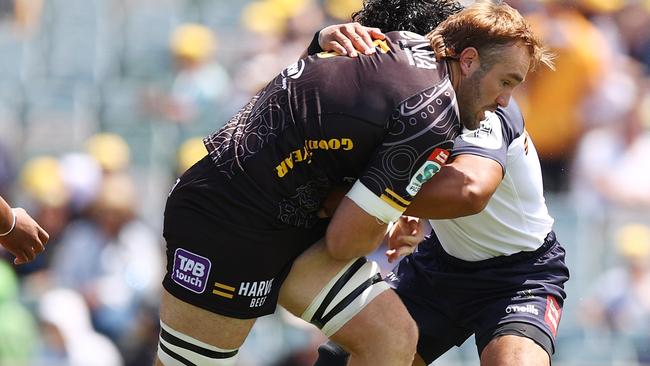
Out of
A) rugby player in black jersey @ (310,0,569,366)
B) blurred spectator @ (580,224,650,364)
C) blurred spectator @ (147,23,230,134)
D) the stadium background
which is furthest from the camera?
blurred spectator @ (147,23,230,134)

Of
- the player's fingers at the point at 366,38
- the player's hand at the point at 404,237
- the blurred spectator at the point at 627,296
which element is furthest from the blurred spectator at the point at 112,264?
the player's fingers at the point at 366,38

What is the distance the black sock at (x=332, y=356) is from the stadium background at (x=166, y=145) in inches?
134

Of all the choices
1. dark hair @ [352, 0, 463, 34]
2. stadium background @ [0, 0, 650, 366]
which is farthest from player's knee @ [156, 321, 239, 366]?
stadium background @ [0, 0, 650, 366]

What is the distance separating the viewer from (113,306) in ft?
30.2

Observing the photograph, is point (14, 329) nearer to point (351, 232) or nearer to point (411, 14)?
point (411, 14)

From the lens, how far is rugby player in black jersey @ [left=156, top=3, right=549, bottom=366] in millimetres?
4629

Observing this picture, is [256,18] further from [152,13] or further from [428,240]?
[428,240]

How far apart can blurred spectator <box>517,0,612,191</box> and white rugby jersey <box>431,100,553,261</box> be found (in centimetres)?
422

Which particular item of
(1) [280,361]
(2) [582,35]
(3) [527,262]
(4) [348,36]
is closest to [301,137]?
(4) [348,36]

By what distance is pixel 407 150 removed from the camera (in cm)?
459

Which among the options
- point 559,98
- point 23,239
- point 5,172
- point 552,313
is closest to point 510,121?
point 552,313

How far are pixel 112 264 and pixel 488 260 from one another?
448 cm

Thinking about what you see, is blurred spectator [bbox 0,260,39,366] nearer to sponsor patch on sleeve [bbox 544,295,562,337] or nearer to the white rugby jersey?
the white rugby jersey

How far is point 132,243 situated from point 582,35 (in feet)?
13.4
